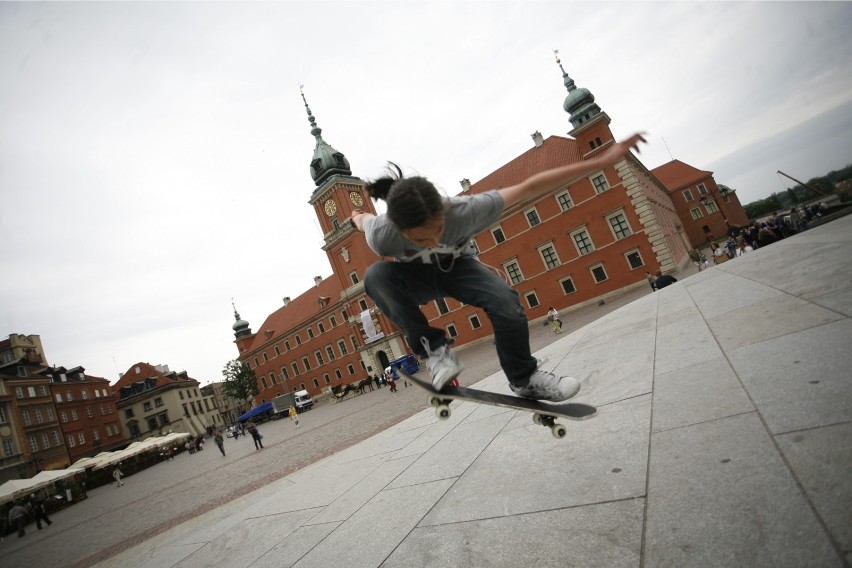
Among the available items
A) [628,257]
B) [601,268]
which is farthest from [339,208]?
[628,257]

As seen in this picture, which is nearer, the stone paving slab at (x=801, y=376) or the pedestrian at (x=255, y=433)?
the stone paving slab at (x=801, y=376)

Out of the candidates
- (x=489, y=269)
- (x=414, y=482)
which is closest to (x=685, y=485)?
(x=489, y=269)

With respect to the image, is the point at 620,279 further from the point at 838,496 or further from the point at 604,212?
the point at 838,496

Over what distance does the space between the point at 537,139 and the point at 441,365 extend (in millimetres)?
37256

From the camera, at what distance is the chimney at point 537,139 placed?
35.8 meters

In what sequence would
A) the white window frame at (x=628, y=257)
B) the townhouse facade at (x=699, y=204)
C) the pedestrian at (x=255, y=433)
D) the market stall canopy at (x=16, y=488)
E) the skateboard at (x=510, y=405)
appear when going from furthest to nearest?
the townhouse facade at (x=699, y=204), the white window frame at (x=628, y=257), the pedestrian at (x=255, y=433), the market stall canopy at (x=16, y=488), the skateboard at (x=510, y=405)

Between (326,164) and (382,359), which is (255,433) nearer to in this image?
(382,359)

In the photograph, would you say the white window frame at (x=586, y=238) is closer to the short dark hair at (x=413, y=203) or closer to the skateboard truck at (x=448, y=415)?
the skateboard truck at (x=448, y=415)

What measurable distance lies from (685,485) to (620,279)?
30.2m

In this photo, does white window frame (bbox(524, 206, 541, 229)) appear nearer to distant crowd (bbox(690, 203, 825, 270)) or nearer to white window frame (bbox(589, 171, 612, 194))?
white window frame (bbox(589, 171, 612, 194))

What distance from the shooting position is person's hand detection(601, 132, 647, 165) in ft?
7.88

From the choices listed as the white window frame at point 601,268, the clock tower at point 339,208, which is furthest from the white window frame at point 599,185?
the clock tower at point 339,208

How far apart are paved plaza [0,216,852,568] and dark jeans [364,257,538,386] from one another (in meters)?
0.83

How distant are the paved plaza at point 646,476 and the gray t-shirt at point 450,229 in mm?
1611
